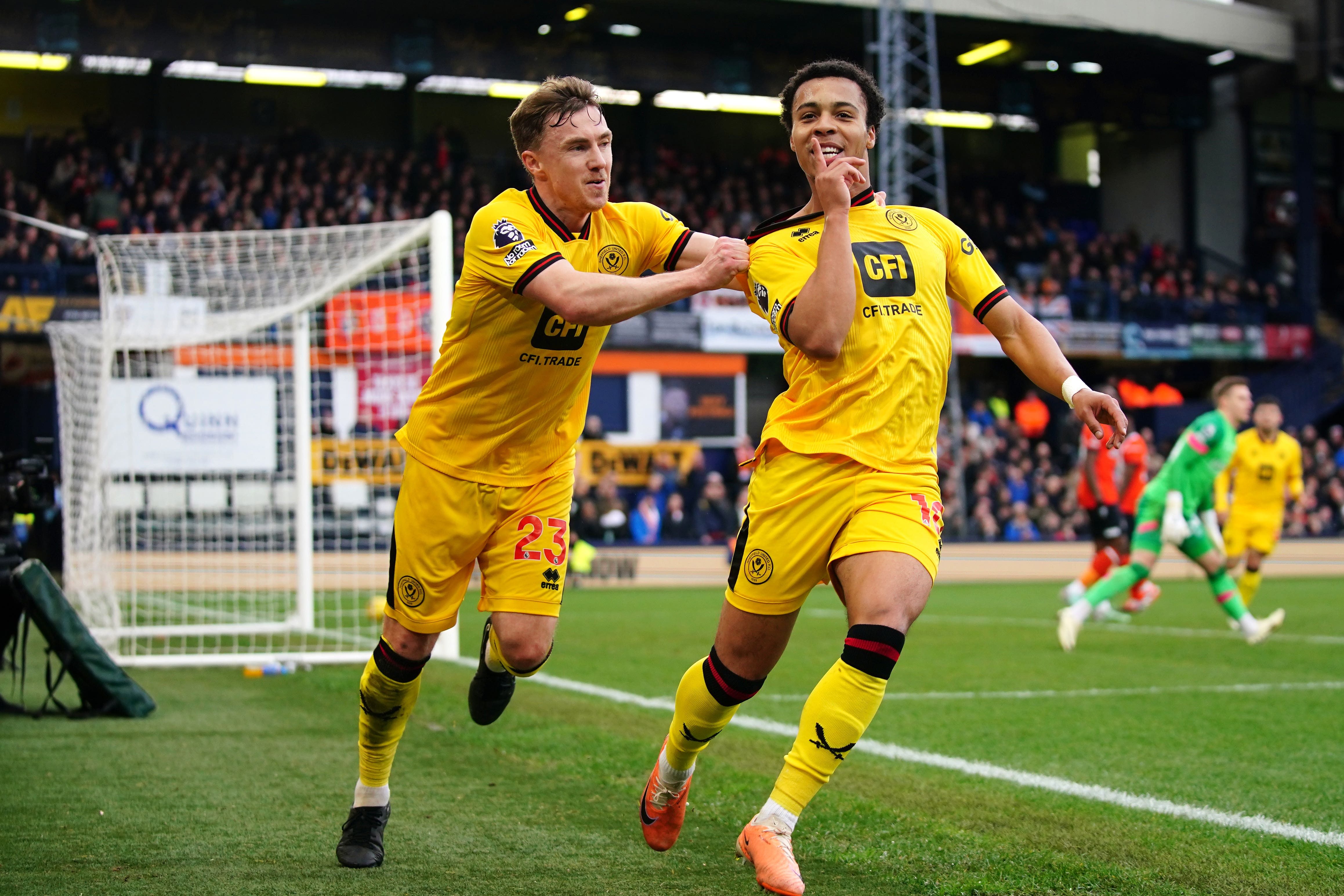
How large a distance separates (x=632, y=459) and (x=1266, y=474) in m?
12.5

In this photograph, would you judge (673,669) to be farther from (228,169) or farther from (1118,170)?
(1118,170)

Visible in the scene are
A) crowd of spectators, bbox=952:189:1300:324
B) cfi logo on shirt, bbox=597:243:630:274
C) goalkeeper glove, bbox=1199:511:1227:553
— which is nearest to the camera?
cfi logo on shirt, bbox=597:243:630:274

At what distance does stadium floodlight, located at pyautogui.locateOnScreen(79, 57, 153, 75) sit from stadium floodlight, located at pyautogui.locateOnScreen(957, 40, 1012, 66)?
18.9 metres

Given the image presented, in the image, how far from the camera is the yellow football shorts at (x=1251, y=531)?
1404cm

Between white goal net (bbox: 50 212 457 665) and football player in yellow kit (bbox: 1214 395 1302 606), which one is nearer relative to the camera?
white goal net (bbox: 50 212 457 665)

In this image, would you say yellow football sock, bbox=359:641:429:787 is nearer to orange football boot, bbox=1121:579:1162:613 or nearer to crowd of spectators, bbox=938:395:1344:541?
orange football boot, bbox=1121:579:1162:613

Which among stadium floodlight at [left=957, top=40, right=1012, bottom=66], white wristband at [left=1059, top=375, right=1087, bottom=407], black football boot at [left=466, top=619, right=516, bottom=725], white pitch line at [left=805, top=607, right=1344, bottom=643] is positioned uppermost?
stadium floodlight at [left=957, top=40, right=1012, bottom=66]

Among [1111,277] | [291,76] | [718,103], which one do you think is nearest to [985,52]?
[1111,277]

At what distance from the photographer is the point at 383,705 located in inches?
177

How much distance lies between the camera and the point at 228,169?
88.2 ft

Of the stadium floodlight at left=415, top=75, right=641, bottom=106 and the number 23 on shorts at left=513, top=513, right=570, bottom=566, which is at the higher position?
the stadium floodlight at left=415, top=75, right=641, bottom=106

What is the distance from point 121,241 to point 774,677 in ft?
17.8

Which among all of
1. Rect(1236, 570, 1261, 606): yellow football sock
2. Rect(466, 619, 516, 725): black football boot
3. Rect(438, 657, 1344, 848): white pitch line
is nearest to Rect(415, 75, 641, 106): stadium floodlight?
Rect(1236, 570, 1261, 606): yellow football sock

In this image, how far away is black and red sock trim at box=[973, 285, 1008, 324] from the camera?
406cm
